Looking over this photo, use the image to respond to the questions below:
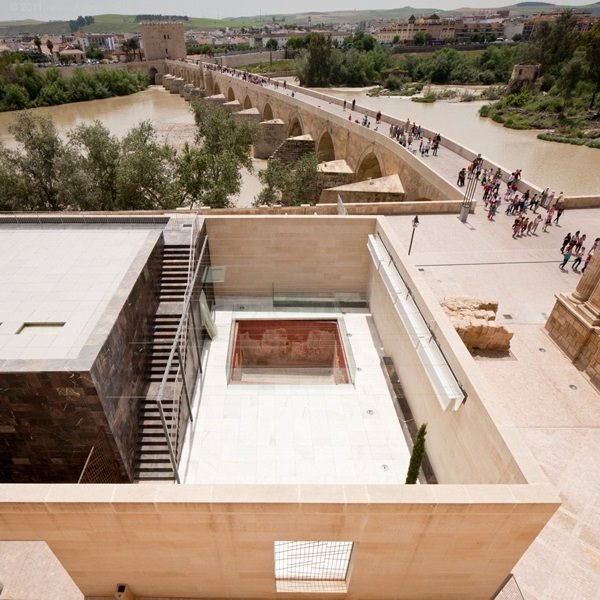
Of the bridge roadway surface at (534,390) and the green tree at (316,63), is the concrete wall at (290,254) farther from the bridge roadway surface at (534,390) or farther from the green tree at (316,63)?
the green tree at (316,63)

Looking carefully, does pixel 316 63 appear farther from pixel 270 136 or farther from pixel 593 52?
pixel 593 52

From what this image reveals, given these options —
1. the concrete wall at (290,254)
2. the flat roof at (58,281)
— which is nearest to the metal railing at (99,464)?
the flat roof at (58,281)

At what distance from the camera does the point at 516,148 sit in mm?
35906

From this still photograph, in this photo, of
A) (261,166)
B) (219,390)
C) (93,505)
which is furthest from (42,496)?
(261,166)

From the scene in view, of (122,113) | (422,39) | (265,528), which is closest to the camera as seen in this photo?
(265,528)

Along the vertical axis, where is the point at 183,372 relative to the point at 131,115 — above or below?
above

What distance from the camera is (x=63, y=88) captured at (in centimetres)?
5925

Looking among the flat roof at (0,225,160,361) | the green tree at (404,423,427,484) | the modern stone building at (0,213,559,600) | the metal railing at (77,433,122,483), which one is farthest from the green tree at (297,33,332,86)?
the metal railing at (77,433,122,483)

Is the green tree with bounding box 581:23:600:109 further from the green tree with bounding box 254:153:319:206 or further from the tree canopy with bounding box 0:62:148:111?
the tree canopy with bounding box 0:62:148:111

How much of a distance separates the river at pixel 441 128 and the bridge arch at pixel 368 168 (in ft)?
22.6

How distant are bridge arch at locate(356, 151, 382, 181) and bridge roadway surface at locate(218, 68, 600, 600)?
10.2 meters

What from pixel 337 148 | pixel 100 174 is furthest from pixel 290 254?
pixel 337 148

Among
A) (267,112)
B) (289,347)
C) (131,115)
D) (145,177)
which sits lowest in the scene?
(131,115)

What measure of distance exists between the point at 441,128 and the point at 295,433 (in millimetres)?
41667
